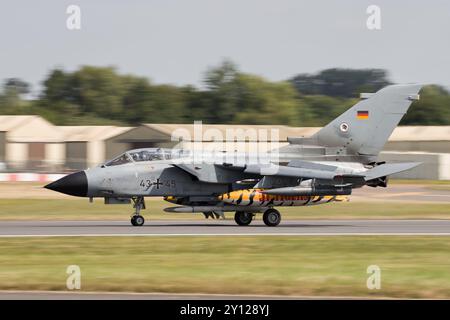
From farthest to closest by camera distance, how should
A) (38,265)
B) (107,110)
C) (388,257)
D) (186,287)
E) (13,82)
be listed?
(13,82)
(107,110)
(388,257)
(38,265)
(186,287)

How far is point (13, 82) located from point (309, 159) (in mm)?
154023

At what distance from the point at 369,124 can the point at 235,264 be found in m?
10.4

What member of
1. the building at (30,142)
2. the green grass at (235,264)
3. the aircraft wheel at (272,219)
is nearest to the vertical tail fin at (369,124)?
the aircraft wheel at (272,219)

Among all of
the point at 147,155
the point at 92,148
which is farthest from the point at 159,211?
the point at 92,148

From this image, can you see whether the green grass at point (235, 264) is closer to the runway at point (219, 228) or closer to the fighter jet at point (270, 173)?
the runway at point (219, 228)

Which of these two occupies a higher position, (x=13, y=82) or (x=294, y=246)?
(x=13, y=82)

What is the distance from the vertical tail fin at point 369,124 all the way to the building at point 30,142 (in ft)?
171

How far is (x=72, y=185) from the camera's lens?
24438 millimetres

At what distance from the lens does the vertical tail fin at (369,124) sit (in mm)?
26141

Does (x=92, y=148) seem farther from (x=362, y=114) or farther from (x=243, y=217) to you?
(x=362, y=114)

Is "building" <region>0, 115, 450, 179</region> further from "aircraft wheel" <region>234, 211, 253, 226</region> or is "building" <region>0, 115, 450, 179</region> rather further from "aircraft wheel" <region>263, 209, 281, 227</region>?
"aircraft wheel" <region>263, 209, 281, 227</region>
